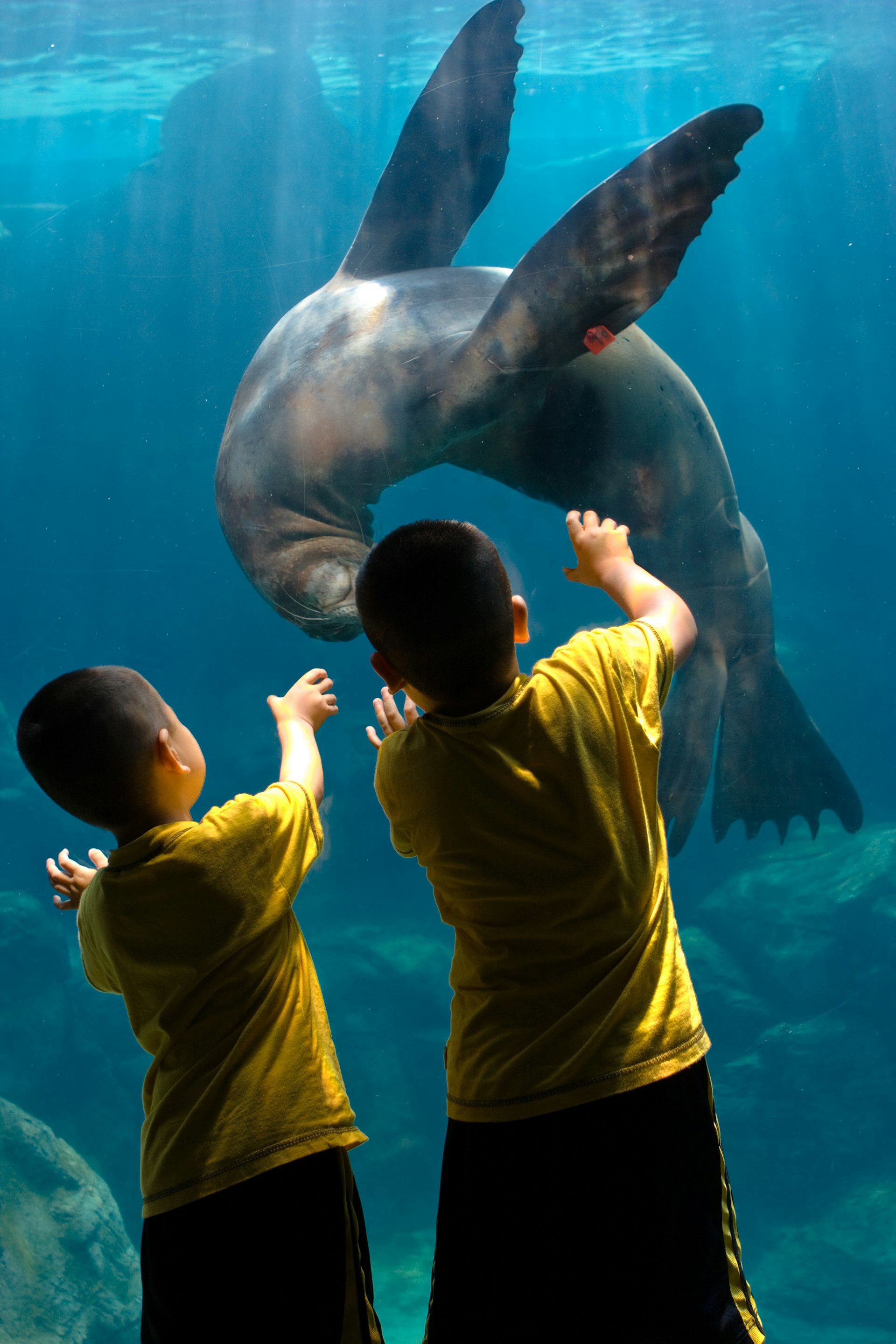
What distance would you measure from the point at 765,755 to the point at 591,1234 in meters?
2.77

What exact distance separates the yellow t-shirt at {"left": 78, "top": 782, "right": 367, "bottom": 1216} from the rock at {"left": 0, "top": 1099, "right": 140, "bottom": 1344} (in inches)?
314

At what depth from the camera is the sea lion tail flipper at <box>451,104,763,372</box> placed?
228cm

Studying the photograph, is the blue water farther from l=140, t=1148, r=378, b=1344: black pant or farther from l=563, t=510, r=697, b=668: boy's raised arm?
l=140, t=1148, r=378, b=1344: black pant

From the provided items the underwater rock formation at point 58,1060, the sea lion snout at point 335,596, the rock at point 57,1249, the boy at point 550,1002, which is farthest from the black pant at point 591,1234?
the underwater rock formation at point 58,1060

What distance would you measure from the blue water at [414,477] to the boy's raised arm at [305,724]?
2.73 ft

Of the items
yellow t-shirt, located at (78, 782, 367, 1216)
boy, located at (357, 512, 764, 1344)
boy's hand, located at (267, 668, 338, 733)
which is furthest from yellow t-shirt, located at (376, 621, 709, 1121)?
boy's hand, located at (267, 668, 338, 733)

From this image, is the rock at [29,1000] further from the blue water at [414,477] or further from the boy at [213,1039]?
the boy at [213,1039]

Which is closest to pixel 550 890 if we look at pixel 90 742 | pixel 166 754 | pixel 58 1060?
pixel 166 754

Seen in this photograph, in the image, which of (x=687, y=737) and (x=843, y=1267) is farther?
(x=843, y=1267)

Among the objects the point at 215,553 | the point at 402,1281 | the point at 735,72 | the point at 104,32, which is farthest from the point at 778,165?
the point at 402,1281

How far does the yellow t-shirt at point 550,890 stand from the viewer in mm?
1421

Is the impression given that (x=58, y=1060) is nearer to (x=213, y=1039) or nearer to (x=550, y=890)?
(x=213, y=1039)

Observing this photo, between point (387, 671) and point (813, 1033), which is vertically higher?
point (387, 671)

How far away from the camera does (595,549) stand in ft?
6.78
